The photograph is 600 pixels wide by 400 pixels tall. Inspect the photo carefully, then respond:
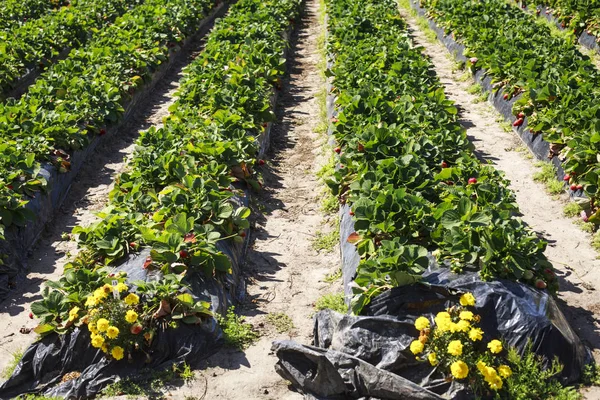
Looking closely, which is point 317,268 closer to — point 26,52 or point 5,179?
point 5,179

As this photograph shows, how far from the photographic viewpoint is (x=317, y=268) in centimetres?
707

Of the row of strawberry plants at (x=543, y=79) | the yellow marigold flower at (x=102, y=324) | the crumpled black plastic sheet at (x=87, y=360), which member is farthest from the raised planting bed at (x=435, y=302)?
the row of strawberry plants at (x=543, y=79)

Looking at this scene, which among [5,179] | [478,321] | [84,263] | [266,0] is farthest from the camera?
[266,0]

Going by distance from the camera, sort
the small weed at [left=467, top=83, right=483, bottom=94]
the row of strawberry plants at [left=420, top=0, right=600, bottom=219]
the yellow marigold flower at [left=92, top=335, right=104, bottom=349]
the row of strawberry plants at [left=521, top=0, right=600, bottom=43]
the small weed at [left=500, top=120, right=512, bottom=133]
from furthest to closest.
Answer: the row of strawberry plants at [left=521, top=0, right=600, bottom=43] → the small weed at [left=467, top=83, right=483, bottom=94] → the small weed at [left=500, top=120, right=512, bottom=133] → the row of strawberry plants at [left=420, top=0, right=600, bottom=219] → the yellow marigold flower at [left=92, top=335, right=104, bottom=349]

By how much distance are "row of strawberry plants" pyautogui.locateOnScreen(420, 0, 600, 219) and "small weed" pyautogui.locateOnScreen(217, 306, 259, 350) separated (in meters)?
3.79

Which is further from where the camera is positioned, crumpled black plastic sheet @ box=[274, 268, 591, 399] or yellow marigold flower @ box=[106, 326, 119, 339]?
yellow marigold flower @ box=[106, 326, 119, 339]

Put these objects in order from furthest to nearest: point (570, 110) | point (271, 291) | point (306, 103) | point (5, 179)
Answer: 1. point (306, 103)
2. point (570, 110)
3. point (5, 179)
4. point (271, 291)

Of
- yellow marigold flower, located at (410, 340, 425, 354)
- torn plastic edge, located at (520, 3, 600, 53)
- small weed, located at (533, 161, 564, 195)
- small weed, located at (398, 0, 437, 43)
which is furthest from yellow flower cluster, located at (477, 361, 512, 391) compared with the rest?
small weed, located at (398, 0, 437, 43)

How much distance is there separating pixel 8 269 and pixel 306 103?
21.1 ft

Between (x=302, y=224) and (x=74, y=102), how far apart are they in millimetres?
4081

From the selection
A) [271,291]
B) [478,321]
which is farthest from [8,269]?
[478,321]

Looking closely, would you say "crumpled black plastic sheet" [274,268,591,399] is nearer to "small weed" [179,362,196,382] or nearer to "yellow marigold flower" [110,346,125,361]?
"small weed" [179,362,196,382]

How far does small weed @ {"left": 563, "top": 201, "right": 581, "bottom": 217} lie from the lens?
7.59 m

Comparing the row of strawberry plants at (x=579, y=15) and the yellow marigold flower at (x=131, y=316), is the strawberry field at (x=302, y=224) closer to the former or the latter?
the yellow marigold flower at (x=131, y=316)
